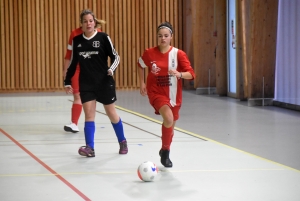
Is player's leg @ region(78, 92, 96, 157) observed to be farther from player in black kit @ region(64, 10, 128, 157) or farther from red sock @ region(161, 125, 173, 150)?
red sock @ region(161, 125, 173, 150)

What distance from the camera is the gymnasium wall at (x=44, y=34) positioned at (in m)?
17.0

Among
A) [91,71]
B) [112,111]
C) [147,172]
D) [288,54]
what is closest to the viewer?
[147,172]

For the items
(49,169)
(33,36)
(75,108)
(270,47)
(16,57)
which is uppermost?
(33,36)

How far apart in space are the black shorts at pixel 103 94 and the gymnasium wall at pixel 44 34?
10211 millimetres

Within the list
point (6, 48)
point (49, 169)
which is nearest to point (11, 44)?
point (6, 48)

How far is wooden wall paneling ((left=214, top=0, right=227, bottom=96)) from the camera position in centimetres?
1465

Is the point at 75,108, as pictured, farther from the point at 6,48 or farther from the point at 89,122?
the point at 6,48

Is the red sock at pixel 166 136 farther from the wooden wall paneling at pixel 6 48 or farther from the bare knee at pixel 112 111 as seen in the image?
the wooden wall paneling at pixel 6 48

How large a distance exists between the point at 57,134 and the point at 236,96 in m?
5.68

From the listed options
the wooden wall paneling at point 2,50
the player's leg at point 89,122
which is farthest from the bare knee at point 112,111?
the wooden wall paneling at point 2,50

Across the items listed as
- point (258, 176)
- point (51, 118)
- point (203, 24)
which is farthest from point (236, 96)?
point (258, 176)

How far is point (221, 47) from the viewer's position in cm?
1466

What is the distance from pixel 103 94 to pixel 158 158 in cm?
89

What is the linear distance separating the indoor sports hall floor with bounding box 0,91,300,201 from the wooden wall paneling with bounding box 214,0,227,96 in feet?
9.76
